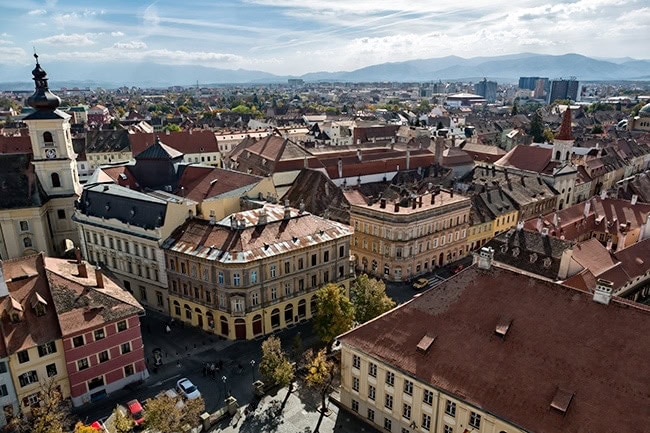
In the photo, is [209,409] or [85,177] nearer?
[209,409]

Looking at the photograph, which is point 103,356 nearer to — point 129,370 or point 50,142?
point 129,370

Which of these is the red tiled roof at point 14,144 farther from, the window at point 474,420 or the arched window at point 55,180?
the window at point 474,420

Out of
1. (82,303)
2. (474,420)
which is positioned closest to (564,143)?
(474,420)

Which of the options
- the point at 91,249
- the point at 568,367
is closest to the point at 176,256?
the point at 91,249

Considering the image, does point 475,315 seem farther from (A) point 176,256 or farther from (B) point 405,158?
(B) point 405,158

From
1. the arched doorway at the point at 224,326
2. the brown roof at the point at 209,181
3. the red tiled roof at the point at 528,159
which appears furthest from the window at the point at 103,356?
the red tiled roof at the point at 528,159

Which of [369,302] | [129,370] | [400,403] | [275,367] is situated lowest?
[129,370]

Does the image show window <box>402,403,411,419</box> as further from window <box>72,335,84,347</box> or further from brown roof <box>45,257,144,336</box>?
window <box>72,335,84,347</box>
